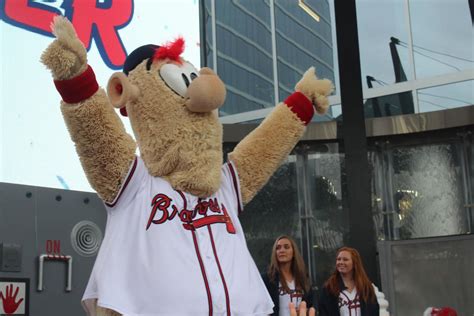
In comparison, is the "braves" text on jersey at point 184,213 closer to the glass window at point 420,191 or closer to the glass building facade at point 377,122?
the glass building facade at point 377,122

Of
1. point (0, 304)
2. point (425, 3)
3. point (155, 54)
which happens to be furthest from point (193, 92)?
point (425, 3)

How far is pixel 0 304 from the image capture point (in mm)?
2730

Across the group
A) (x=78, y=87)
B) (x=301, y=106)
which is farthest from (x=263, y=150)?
(x=78, y=87)

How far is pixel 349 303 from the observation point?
13.4ft

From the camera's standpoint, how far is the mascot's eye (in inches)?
90.3

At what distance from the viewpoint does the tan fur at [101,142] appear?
6.93ft

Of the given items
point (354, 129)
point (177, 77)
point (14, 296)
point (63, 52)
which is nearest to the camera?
point (63, 52)

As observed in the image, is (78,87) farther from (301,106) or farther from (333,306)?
(333,306)

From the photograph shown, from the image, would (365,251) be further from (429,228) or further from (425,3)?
(425,3)

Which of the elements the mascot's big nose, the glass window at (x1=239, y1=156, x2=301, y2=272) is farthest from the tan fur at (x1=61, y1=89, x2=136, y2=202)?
the glass window at (x1=239, y1=156, x2=301, y2=272)

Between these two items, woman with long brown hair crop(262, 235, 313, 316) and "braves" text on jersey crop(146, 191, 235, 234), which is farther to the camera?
woman with long brown hair crop(262, 235, 313, 316)

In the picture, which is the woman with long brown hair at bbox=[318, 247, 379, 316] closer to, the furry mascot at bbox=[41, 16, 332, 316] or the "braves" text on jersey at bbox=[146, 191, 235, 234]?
the furry mascot at bbox=[41, 16, 332, 316]

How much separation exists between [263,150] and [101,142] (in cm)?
65

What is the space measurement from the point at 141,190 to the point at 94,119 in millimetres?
294
